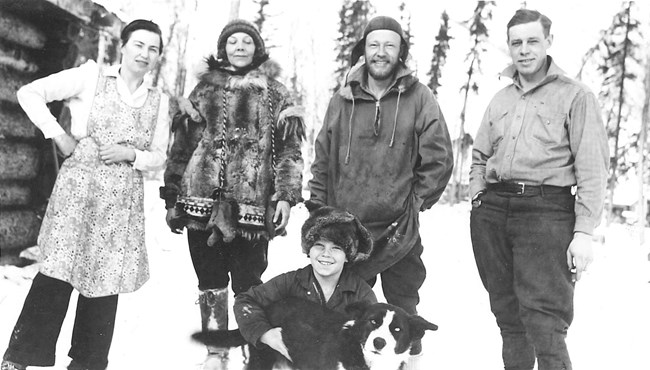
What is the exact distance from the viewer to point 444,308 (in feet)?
14.3

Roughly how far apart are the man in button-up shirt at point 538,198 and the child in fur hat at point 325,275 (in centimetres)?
64

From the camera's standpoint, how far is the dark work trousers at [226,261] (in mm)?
2938

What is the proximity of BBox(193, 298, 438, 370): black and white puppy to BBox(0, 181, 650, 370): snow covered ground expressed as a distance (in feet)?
2.30

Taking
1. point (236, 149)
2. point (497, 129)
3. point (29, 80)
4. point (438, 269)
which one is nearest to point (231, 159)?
point (236, 149)

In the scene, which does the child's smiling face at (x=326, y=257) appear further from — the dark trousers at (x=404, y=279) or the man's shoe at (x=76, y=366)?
the man's shoe at (x=76, y=366)

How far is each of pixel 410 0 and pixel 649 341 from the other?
10.5 ft

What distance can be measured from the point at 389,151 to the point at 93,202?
1.42m

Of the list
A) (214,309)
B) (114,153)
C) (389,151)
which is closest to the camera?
(114,153)

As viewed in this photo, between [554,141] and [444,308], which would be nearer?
[554,141]

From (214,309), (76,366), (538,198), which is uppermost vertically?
(538,198)

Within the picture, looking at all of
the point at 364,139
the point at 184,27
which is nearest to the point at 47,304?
the point at 364,139

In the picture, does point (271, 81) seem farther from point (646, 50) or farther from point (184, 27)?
point (646, 50)

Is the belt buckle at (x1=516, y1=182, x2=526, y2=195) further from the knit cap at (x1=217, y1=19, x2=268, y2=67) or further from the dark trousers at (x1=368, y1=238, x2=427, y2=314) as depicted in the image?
the knit cap at (x1=217, y1=19, x2=268, y2=67)

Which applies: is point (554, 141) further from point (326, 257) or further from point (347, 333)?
point (347, 333)
